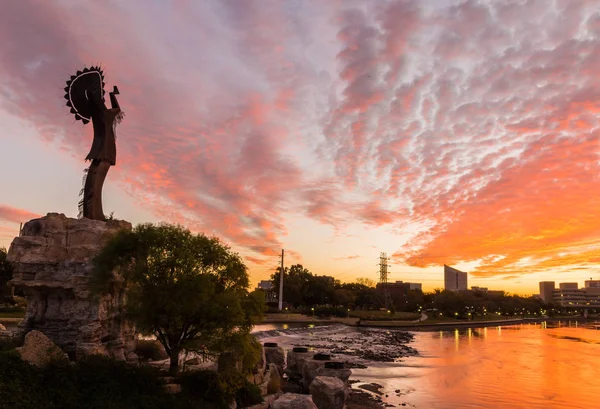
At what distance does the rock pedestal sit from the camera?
24.1 metres

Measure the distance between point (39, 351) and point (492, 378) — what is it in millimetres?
43449

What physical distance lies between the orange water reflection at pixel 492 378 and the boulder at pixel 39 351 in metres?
23.9

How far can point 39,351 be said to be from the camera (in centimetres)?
2072

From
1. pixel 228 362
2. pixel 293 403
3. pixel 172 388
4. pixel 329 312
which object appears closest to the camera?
pixel 172 388

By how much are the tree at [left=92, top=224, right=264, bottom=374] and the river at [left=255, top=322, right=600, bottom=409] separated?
1727 cm

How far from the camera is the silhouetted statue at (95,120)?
2823 cm

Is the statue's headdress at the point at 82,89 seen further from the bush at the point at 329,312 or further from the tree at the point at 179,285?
the bush at the point at 329,312

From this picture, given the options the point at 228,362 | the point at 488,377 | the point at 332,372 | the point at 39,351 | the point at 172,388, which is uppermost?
the point at 39,351

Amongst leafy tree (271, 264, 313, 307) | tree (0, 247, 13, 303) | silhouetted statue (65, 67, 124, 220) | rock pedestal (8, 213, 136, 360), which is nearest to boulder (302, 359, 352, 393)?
rock pedestal (8, 213, 136, 360)

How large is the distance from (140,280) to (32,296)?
24.6 feet

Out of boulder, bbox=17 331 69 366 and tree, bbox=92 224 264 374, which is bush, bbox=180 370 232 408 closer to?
tree, bbox=92 224 264 374

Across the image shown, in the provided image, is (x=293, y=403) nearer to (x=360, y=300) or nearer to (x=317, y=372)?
(x=317, y=372)

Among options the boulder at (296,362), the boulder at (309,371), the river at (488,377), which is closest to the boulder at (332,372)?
the boulder at (309,371)

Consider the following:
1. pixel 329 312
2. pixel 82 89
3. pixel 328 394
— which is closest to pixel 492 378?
pixel 328 394
